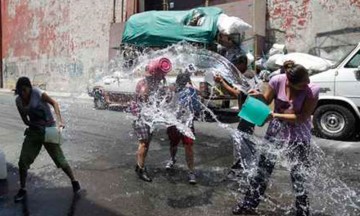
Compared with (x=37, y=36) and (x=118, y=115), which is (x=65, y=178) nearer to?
(x=118, y=115)

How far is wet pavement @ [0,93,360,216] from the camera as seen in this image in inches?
233

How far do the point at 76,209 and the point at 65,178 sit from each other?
1.48 metres

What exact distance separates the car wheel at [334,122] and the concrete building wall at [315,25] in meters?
5.72

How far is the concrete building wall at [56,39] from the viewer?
2466 centimetres

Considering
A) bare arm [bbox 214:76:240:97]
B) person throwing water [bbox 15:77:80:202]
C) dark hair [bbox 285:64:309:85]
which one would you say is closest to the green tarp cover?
bare arm [bbox 214:76:240:97]

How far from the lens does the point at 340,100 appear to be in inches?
428

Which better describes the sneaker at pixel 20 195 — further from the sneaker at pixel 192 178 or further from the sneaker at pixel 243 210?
the sneaker at pixel 243 210

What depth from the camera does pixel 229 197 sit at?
6.34 meters

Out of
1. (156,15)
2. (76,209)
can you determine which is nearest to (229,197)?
(76,209)

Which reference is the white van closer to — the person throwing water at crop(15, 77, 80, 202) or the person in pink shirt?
the person in pink shirt

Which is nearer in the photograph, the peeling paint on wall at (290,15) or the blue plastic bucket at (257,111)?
the blue plastic bucket at (257,111)

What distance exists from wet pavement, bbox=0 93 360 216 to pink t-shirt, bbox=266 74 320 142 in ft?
3.18

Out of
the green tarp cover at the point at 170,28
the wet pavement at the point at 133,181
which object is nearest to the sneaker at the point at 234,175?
the wet pavement at the point at 133,181

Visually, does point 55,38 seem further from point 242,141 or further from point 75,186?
point 242,141
